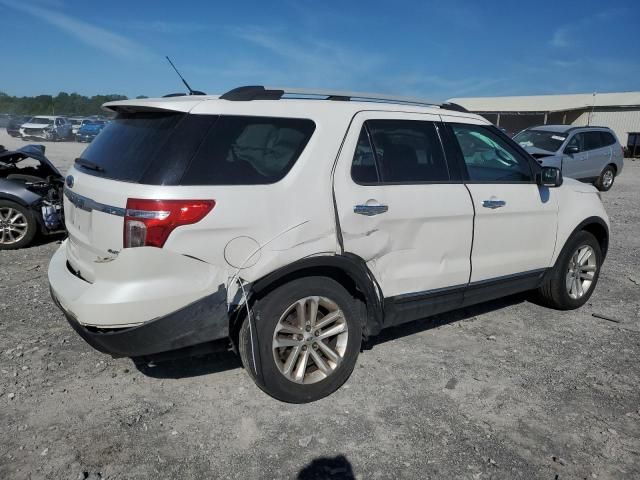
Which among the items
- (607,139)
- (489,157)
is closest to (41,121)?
(607,139)

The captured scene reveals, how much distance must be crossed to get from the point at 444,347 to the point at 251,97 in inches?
94.4

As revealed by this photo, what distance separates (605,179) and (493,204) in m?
13.3

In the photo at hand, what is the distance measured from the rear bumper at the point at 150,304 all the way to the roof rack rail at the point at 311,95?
3.39 ft

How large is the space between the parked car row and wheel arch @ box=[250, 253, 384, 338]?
30.6 metres

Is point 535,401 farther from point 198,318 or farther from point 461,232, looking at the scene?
point 198,318

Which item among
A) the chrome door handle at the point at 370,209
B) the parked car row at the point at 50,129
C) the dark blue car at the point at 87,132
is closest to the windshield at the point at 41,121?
the parked car row at the point at 50,129

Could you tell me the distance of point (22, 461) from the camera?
8.70ft

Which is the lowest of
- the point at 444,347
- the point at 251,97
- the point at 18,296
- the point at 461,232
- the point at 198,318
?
the point at 18,296

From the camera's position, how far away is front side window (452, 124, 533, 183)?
400cm

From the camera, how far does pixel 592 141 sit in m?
14.6

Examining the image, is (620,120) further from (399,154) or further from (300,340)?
(300,340)

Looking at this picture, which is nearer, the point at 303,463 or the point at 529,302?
the point at 303,463

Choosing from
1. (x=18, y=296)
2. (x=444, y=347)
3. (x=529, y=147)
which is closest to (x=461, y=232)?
(x=444, y=347)

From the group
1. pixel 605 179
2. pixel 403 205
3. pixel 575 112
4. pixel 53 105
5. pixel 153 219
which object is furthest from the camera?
pixel 53 105
